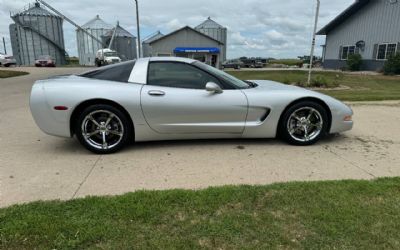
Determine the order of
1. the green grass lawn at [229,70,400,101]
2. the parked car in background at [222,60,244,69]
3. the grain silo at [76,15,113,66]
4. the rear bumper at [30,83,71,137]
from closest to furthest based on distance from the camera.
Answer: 1. the rear bumper at [30,83,71,137]
2. the green grass lawn at [229,70,400,101]
3. the parked car in background at [222,60,244,69]
4. the grain silo at [76,15,113,66]

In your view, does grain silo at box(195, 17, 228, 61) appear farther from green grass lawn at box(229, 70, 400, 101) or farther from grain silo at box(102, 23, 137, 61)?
green grass lawn at box(229, 70, 400, 101)

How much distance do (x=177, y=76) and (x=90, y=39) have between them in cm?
5198

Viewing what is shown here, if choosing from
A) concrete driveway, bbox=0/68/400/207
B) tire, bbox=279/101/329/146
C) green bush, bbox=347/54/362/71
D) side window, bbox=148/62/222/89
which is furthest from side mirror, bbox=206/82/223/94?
green bush, bbox=347/54/362/71

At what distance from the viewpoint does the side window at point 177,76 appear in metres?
4.22

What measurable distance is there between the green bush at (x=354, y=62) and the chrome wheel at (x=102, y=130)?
2696 centimetres

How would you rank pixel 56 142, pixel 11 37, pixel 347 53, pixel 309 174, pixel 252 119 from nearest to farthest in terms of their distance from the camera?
pixel 309 174 < pixel 252 119 < pixel 56 142 < pixel 347 53 < pixel 11 37

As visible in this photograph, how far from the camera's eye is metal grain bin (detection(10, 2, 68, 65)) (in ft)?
155

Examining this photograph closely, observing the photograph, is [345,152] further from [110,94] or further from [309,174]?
[110,94]

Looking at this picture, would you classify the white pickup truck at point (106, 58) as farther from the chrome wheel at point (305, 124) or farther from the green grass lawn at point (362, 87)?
the chrome wheel at point (305, 124)

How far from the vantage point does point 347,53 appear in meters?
29.0

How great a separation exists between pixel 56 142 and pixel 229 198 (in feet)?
10.2

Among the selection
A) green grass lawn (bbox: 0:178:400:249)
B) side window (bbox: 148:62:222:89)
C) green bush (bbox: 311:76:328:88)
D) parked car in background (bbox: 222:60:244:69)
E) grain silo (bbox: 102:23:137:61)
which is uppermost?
grain silo (bbox: 102:23:137:61)

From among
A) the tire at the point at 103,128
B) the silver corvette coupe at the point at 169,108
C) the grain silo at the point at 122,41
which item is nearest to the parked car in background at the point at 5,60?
the grain silo at the point at 122,41

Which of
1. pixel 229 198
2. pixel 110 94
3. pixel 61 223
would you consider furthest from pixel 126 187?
pixel 110 94
